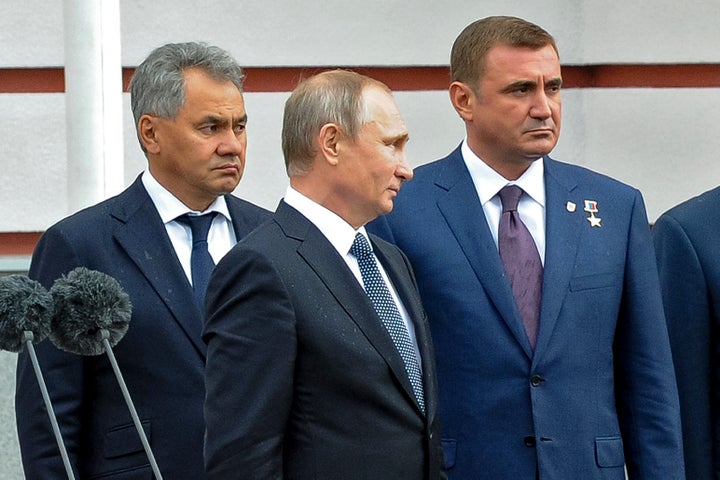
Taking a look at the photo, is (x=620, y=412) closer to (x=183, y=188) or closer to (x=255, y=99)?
(x=183, y=188)

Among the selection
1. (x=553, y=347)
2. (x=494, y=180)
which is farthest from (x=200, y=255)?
(x=553, y=347)

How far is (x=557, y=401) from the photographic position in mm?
3420

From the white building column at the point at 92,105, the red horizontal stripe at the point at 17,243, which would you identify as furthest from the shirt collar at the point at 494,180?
the red horizontal stripe at the point at 17,243

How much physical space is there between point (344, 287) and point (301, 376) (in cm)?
19

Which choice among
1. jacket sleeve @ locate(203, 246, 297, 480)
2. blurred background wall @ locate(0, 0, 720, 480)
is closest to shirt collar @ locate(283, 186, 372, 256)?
jacket sleeve @ locate(203, 246, 297, 480)

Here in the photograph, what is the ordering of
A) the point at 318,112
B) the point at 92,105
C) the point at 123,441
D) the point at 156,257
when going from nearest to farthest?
the point at 318,112 < the point at 123,441 < the point at 156,257 < the point at 92,105

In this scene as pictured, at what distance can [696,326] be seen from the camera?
3.64 metres

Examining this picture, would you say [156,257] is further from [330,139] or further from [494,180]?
[494,180]

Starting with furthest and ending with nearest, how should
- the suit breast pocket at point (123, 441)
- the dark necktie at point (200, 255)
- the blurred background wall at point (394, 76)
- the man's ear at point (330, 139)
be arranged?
1. the blurred background wall at point (394, 76)
2. the dark necktie at point (200, 255)
3. the suit breast pocket at point (123, 441)
4. the man's ear at point (330, 139)

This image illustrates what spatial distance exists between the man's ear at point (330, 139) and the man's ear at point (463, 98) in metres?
0.71

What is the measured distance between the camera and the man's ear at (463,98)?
11.9 feet

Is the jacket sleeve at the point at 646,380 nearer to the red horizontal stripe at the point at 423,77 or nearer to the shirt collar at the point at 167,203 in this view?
the shirt collar at the point at 167,203

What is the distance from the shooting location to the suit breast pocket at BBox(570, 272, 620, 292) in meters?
3.46

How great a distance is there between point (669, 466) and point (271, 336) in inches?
45.8
